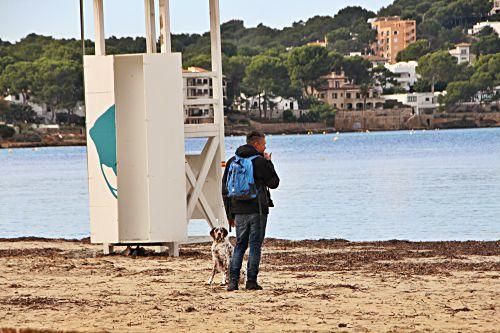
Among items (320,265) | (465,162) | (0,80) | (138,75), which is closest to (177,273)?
(320,265)

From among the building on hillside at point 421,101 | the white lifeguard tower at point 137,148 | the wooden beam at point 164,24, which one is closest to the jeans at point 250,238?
the white lifeguard tower at point 137,148

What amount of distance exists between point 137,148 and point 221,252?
3883mm

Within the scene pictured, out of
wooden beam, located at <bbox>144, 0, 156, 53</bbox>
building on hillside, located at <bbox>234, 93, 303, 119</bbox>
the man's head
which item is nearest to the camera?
the man's head

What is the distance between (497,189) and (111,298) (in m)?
33.7

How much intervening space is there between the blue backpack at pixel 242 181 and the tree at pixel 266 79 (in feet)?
519

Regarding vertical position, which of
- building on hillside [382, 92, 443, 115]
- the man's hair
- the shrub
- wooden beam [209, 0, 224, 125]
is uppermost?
wooden beam [209, 0, 224, 125]

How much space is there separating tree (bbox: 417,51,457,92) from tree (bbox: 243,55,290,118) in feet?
78.9

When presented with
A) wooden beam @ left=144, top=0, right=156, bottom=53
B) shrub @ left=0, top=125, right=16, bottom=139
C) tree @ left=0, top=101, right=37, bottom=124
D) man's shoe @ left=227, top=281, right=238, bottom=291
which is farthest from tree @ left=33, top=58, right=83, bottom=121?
man's shoe @ left=227, top=281, right=238, bottom=291

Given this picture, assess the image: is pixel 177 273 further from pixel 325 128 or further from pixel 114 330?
pixel 325 128

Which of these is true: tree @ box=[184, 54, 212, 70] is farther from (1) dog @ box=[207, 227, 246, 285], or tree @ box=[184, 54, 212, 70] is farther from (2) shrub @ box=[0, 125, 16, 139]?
(1) dog @ box=[207, 227, 246, 285]

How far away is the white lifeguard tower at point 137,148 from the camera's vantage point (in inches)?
681

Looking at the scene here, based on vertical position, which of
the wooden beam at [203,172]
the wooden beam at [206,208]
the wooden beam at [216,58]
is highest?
the wooden beam at [216,58]

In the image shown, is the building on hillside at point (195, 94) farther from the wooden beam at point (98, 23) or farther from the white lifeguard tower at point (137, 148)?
the wooden beam at point (98, 23)

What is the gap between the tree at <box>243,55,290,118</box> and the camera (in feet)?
567
